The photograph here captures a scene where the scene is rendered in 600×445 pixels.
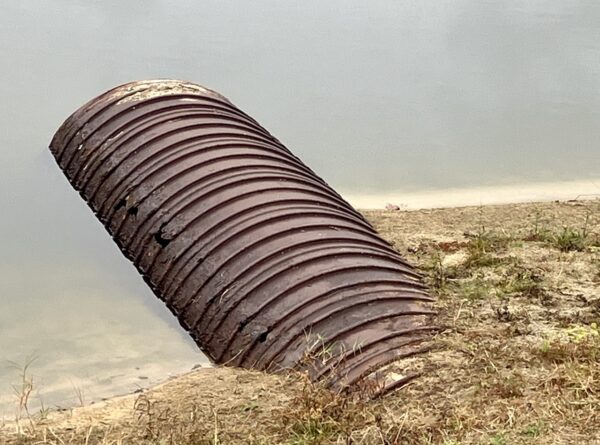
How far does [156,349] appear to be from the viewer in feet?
16.1

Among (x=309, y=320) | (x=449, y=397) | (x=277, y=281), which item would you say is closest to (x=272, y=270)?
(x=277, y=281)

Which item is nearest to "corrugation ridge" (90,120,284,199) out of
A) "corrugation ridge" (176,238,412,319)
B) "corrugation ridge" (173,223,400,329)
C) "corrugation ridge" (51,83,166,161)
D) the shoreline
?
"corrugation ridge" (51,83,166,161)

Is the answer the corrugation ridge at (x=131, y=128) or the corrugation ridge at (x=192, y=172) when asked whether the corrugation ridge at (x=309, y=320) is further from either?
the corrugation ridge at (x=131, y=128)

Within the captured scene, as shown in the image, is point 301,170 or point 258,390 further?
point 301,170

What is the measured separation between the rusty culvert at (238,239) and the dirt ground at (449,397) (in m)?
0.16

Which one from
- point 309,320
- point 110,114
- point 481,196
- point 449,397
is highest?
point 110,114

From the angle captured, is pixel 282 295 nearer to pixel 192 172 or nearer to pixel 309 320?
pixel 309 320

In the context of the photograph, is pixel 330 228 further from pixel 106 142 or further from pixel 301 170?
pixel 106 142

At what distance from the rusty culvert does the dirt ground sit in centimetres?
16

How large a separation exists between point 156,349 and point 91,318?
0.63 meters

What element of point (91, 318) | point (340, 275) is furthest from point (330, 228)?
point (91, 318)

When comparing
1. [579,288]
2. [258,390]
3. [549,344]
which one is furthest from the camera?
[579,288]

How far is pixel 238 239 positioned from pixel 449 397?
49.0 inches

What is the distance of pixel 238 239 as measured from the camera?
409 cm
